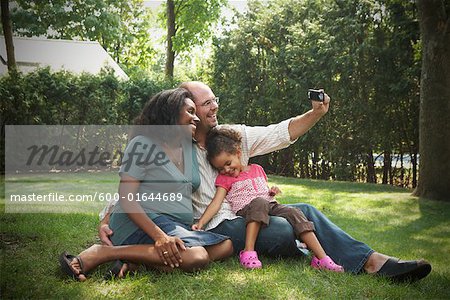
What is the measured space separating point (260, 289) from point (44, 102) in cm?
758

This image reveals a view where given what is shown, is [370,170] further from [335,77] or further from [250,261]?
[250,261]

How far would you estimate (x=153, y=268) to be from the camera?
2.42m

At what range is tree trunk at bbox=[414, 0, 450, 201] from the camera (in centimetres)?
620

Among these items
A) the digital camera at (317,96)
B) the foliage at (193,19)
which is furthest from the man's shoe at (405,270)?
the foliage at (193,19)

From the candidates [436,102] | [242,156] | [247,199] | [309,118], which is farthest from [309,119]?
[436,102]

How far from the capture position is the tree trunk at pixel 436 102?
620 cm

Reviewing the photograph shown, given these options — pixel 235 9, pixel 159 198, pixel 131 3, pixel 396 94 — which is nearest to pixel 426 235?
pixel 159 198

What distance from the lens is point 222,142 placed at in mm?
2734

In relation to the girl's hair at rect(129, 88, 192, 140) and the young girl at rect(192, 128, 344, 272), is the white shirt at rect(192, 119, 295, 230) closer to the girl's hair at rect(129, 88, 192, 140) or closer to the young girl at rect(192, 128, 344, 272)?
the young girl at rect(192, 128, 344, 272)

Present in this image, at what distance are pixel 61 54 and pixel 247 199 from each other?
41.5 feet

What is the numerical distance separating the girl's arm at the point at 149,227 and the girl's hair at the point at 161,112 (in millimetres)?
388

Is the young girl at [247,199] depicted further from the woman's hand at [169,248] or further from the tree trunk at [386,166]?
the tree trunk at [386,166]

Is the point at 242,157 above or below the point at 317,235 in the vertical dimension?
above

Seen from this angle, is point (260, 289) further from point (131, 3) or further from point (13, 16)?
point (131, 3)
